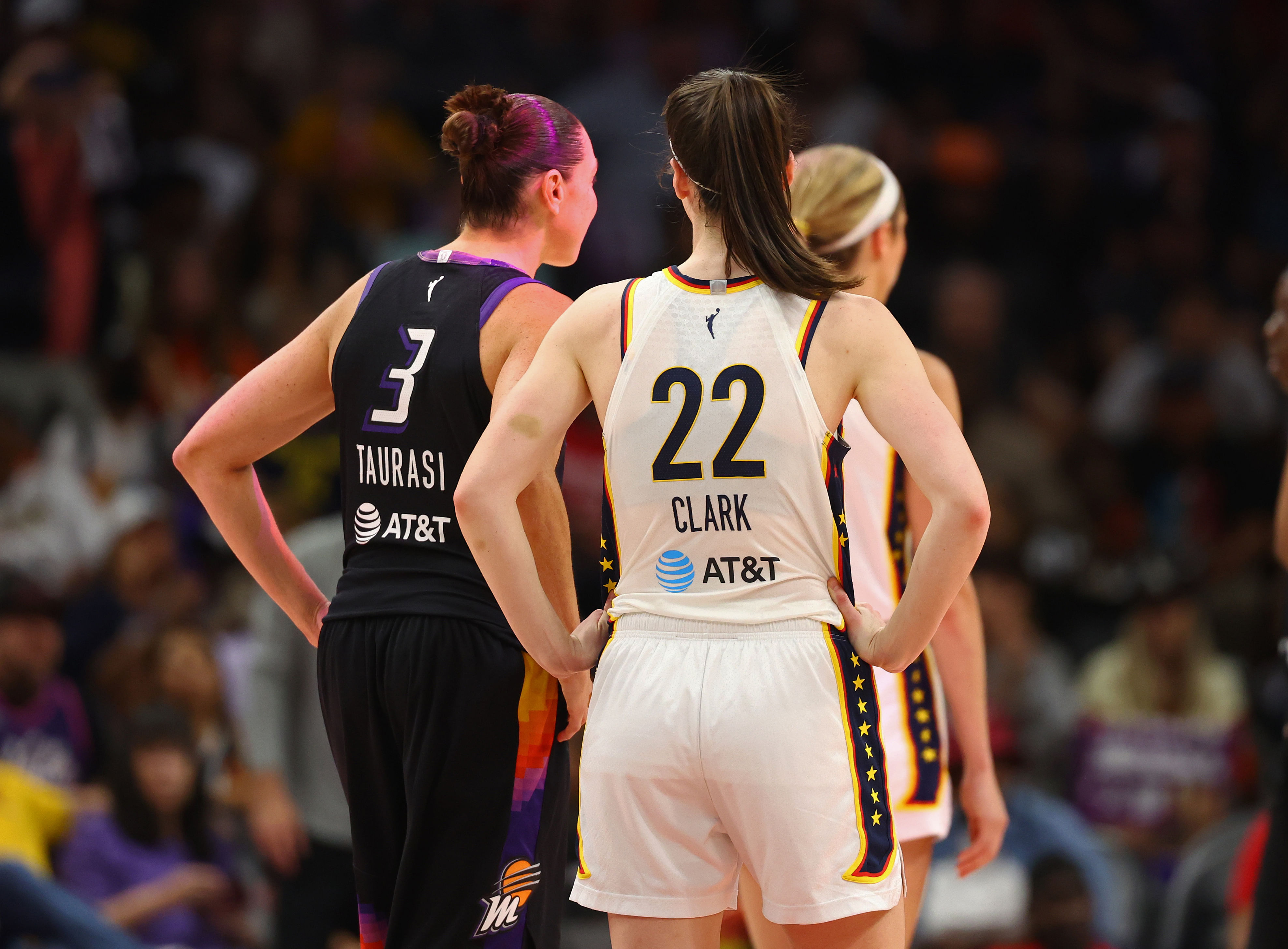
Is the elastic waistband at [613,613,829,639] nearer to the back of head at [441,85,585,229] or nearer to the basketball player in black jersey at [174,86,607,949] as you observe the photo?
the basketball player in black jersey at [174,86,607,949]

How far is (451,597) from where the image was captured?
309cm

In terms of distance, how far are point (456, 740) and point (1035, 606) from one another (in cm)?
584

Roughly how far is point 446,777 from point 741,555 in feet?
2.64

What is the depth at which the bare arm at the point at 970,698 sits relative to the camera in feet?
12.1

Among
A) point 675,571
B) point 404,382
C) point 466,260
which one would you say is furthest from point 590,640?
point 466,260

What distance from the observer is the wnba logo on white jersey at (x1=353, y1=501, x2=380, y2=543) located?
3.18m

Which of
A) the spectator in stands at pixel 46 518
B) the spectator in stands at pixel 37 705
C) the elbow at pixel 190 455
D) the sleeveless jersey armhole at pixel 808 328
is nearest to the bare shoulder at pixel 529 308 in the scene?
the sleeveless jersey armhole at pixel 808 328

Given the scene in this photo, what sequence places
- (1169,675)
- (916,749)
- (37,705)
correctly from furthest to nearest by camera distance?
(1169,675), (37,705), (916,749)

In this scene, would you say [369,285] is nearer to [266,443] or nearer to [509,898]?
[266,443]

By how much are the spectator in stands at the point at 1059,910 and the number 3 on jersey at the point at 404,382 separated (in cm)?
389

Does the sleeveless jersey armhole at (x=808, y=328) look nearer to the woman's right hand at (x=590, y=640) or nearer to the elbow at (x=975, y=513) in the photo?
the elbow at (x=975, y=513)

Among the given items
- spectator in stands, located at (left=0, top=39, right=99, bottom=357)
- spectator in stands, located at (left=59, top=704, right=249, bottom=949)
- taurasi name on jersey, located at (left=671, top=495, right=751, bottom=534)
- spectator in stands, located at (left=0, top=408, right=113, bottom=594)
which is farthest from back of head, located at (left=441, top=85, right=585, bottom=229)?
spectator in stands, located at (left=0, top=39, right=99, bottom=357)

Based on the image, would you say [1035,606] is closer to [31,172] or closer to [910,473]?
[910,473]

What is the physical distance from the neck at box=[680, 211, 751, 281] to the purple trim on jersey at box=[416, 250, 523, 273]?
510mm
